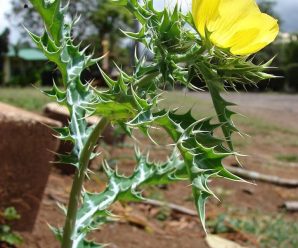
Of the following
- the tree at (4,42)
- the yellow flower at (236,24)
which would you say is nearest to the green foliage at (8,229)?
the yellow flower at (236,24)

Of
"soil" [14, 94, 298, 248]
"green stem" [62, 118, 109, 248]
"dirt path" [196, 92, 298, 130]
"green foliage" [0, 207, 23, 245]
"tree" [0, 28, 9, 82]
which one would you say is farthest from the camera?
"tree" [0, 28, 9, 82]

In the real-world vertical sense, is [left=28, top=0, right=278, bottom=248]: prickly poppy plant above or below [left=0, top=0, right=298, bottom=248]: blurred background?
above

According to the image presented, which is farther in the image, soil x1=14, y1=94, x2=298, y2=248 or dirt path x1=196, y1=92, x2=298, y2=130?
dirt path x1=196, y1=92, x2=298, y2=130

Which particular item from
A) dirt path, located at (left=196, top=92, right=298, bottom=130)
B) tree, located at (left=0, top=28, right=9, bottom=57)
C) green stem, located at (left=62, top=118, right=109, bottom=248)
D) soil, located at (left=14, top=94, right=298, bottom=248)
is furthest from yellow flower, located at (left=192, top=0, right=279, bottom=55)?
tree, located at (left=0, top=28, right=9, bottom=57)

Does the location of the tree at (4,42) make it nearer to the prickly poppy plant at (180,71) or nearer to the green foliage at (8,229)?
the green foliage at (8,229)

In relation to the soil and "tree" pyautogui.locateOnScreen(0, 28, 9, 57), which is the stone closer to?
the soil

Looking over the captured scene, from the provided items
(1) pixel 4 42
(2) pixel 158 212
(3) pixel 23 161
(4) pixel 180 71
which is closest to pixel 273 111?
(2) pixel 158 212

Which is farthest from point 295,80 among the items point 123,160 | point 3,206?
point 3,206
